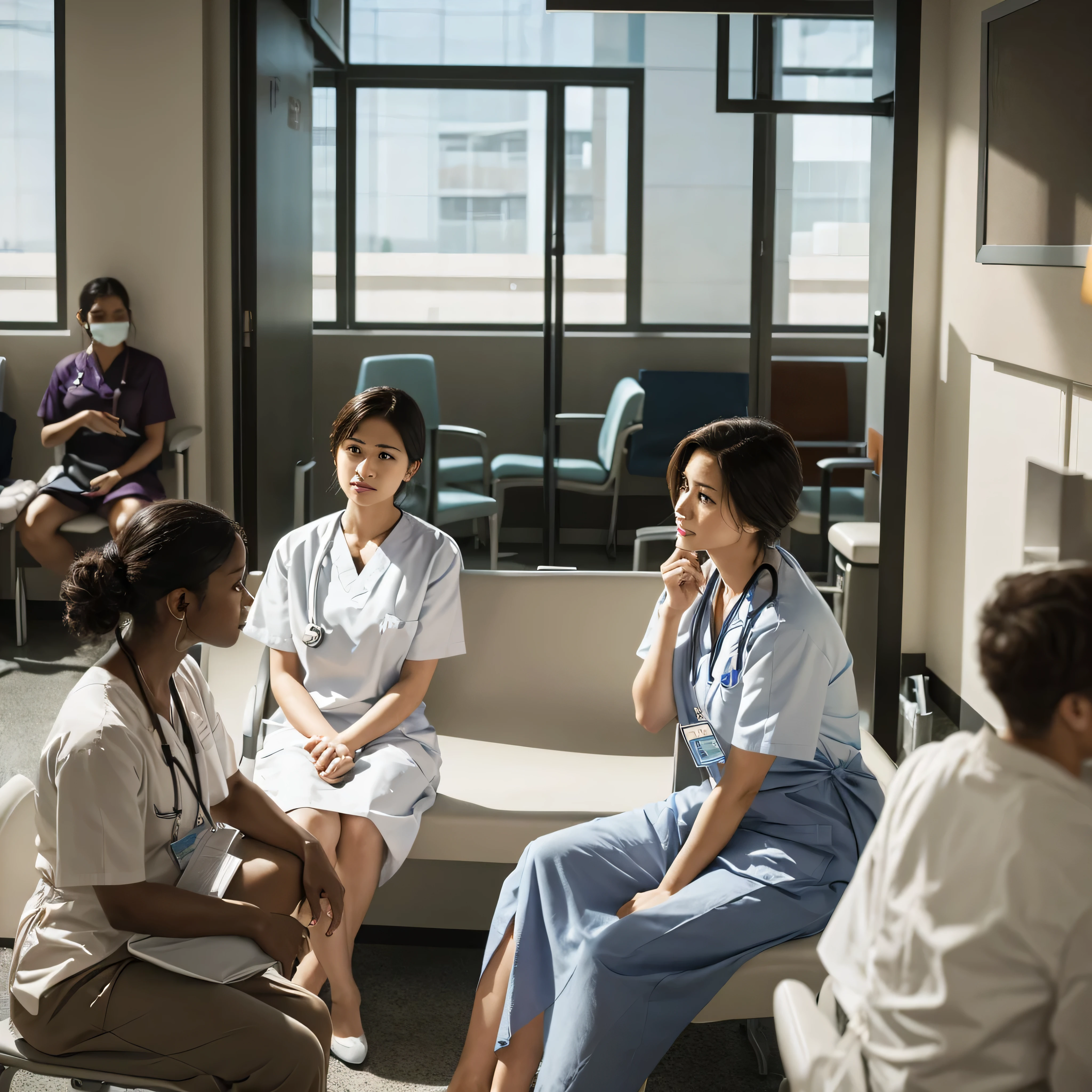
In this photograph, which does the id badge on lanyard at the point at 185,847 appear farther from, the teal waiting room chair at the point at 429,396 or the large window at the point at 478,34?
the large window at the point at 478,34

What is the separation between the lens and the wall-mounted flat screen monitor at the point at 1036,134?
2.25 m

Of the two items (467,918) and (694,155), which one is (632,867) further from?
(694,155)

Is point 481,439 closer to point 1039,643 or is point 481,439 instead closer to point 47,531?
point 47,531

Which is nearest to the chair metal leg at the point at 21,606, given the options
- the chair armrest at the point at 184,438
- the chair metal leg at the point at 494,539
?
the chair armrest at the point at 184,438

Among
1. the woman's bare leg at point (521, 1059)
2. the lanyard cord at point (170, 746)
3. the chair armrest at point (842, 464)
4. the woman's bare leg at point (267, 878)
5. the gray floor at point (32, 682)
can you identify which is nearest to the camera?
the lanyard cord at point (170, 746)

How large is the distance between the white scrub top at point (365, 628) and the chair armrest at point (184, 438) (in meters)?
2.13

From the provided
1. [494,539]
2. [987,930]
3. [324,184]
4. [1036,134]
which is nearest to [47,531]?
[494,539]

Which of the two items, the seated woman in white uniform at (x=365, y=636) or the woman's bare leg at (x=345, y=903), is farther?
the seated woman in white uniform at (x=365, y=636)

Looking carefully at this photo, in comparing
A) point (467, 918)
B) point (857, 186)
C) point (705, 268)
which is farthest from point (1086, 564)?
point (705, 268)

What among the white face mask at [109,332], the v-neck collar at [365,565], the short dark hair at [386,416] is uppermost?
the white face mask at [109,332]

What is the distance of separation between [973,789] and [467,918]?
1.71 meters

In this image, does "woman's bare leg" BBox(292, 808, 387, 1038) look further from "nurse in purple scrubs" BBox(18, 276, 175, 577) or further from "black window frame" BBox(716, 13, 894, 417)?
"nurse in purple scrubs" BBox(18, 276, 175, 577)

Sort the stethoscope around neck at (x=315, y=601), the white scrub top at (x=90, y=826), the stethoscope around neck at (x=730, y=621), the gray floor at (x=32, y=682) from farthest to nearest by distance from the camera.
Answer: the gray floor at (x=32, y=682) → the stethoscope around neck at (x=315, y=601) → the stethoscope around neck at (x=730, y=621) → the white scrub top at (x=90, y=826)

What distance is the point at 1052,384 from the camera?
292 cm
